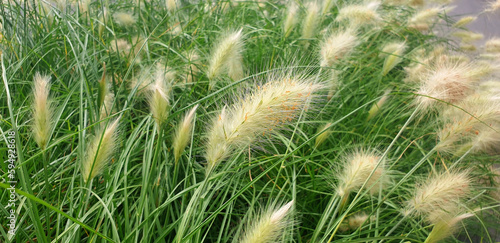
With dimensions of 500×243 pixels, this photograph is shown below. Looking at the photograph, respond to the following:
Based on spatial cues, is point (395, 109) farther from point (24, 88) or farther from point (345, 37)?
point (24, 88)

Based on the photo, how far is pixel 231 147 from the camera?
0.90m

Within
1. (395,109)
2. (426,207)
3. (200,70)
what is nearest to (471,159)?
(395,109)

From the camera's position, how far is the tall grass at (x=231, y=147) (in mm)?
882

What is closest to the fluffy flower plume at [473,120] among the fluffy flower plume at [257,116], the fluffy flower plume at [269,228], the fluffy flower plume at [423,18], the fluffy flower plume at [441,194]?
the fluffy flower plume at [441,194]

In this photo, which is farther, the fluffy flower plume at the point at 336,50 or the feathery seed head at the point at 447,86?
the fluffy flower plume at the point at 336,50

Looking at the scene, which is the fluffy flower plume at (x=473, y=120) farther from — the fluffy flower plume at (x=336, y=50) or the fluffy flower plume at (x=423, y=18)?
the fluffy flower plume at (x=423, y=18)

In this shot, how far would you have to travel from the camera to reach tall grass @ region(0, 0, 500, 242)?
2.89 ft

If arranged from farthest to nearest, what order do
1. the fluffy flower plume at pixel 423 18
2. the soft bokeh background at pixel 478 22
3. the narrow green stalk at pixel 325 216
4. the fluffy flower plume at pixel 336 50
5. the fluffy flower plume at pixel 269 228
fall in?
the soft bokeh background at pixel 478 22 → the fluffy flower plume at pixel 423 18 → the fluffy flower plume at pixel 336 50 → the narrow green stalk at pixel 325 216 → the fluffy flower plume at pixel 269 228

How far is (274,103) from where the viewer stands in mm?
855

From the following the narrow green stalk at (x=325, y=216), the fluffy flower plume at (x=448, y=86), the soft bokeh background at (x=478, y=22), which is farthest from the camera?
the soft bokeh background at (x=478, y=22)

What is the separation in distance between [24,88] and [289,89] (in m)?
1.11

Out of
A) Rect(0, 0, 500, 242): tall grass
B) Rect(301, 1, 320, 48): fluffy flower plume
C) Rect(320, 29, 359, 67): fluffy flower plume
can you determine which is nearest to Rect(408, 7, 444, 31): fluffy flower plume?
Rect(0, 0, 500, 242): tall grass

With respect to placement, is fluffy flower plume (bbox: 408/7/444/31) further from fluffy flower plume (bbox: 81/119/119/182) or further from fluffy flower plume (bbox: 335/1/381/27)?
fluffy flower plume (bbox: 81/119/119/182)

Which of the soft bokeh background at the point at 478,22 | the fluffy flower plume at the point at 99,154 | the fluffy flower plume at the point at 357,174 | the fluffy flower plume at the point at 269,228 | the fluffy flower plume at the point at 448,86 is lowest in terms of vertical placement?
the soft bokeh background at the point at 478,22
